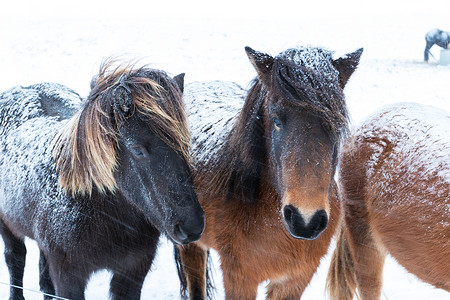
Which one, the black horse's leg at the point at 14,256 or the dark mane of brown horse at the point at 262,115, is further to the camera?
Result: the black horse's leg at the point at 14,256

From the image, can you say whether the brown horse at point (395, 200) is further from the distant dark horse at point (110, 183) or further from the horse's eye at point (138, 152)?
the horse's eye at point (138, 152)

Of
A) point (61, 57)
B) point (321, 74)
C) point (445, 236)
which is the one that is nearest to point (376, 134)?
point (445, 236)

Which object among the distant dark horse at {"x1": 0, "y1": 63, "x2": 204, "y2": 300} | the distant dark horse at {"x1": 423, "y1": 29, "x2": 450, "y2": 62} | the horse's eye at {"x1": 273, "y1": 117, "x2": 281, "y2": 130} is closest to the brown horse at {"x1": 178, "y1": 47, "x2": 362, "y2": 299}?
the horse's eye at {"x1": 273, "y1": 117, "x2": 281, "y2": 130}

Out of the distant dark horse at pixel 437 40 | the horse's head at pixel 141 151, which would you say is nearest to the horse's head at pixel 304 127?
the horse's head at pixel 141 151

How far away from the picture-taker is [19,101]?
3.99 meters

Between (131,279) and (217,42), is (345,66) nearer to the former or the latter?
(131,279)

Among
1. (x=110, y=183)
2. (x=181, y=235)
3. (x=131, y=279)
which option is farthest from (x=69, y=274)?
(x=181, y=235)

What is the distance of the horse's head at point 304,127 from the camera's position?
6.84 feet

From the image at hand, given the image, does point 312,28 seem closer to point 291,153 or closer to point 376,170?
point 376,170

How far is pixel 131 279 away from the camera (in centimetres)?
306

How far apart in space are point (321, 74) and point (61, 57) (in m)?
14.0

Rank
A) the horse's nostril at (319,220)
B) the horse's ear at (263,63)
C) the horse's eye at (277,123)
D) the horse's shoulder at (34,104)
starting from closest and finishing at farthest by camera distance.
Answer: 1. the horse's nostril at (319,220)
2. the horse's eye at (277,123)
3. the horse's ear at (263,63)
4. the horse's shoulder at (34,104)

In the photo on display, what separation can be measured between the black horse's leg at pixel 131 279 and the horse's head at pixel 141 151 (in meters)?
0.56

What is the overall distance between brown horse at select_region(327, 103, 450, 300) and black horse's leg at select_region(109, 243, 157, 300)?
5.43 ft
